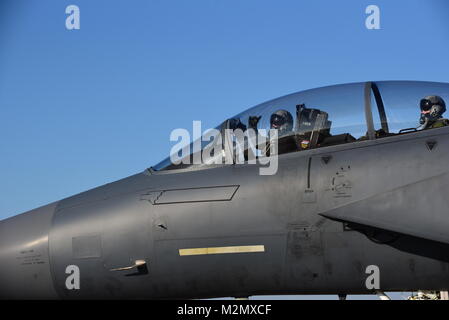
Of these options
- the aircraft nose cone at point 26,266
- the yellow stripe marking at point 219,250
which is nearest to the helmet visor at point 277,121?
the yellow stripe marking at point 219,250

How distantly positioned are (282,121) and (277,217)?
1521 millimetres

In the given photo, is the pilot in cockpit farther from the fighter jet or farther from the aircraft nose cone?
the aircraft nose cone

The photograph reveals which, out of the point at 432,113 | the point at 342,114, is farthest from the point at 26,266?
the point at 432,113

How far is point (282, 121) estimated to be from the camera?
28.9ft

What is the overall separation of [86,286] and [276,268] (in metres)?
2.54

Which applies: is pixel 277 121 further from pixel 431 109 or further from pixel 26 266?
pixel 26 266

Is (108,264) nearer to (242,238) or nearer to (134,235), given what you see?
(134,235)

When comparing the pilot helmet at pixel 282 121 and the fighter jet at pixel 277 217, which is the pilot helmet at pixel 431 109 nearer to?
the fighter jet at pixel 277 217

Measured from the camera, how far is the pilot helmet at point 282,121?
8719 millimetres

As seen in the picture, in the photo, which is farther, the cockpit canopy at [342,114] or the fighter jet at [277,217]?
the cockpit canopy at [342,114]

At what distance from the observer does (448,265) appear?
7480mm

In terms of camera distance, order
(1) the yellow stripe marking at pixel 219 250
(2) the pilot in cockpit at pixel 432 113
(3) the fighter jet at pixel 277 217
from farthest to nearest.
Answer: (2) the pilot in cockpit at pixel 432 113 < (1) the yellow stripe marking at pixel 219 250 < (3) the fighter jet at pixel 277 217

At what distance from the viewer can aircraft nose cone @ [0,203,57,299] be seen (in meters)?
8.54
